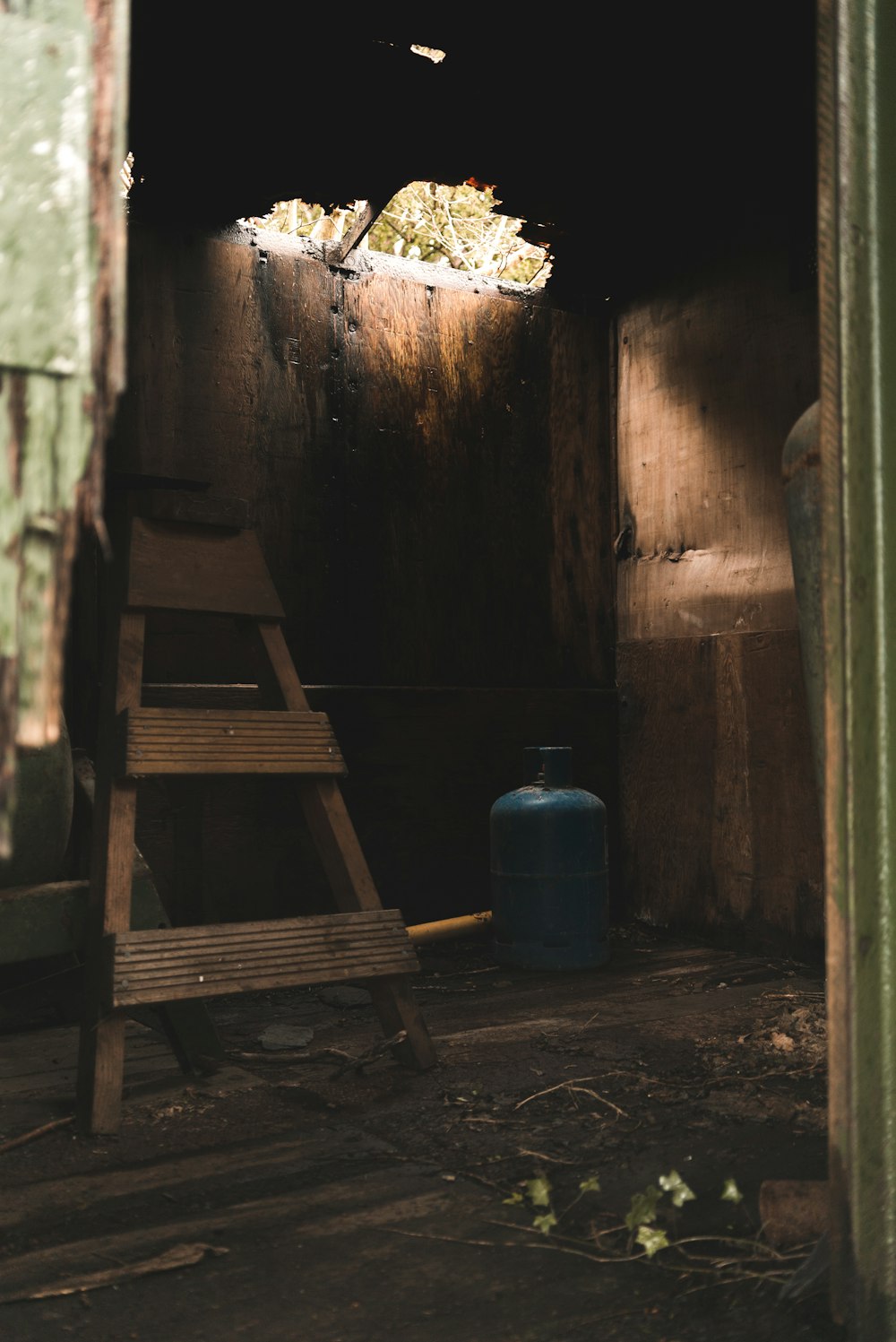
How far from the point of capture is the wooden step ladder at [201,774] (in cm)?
231

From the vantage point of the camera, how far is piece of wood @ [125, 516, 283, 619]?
262 centimetres

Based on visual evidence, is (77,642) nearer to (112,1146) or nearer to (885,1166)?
(112,1146)

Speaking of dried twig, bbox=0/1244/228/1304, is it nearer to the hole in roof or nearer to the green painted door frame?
the green painted door frame

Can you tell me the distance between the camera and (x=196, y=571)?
2713 millimetres

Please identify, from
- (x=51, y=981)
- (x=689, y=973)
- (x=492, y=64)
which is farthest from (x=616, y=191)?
(x=51, y=981)

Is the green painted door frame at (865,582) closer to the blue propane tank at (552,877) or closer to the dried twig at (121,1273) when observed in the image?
the dried twig at (121,1273)

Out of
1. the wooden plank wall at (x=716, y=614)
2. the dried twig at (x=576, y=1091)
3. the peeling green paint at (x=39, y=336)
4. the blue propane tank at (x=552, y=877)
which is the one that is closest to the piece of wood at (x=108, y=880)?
the dried twig at (x=576, y=1091)

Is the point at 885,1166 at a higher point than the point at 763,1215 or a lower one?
higher

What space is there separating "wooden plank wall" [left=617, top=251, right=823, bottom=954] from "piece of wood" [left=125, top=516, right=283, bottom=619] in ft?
6.74

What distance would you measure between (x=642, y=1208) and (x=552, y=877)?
7.18 feet

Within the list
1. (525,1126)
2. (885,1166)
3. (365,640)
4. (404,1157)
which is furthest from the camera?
(365,640)

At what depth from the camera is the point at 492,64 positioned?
3.54m

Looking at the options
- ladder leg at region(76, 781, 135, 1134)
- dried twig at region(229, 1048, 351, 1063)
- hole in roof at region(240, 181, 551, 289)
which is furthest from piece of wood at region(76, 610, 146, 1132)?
hole in roof at region(240, 181, 551, 289)

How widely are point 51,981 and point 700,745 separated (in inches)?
98.0
